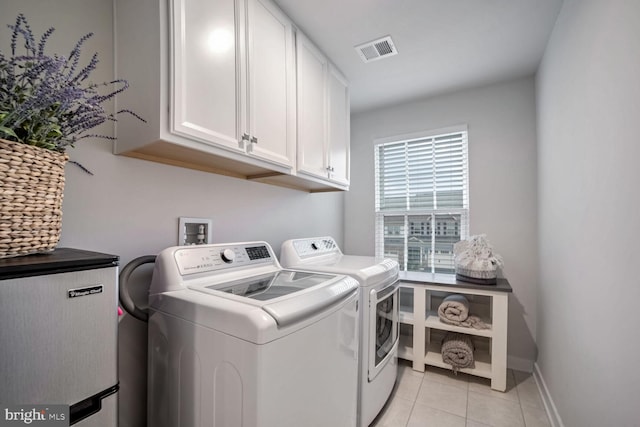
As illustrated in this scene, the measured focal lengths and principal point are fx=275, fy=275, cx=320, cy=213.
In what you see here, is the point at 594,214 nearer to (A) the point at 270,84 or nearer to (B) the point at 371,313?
(B) the point at 371,313

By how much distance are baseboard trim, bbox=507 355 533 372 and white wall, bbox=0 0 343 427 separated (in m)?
2.66

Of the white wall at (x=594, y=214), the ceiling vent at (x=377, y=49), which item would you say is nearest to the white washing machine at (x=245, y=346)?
the white wall at (x=594, y=214)

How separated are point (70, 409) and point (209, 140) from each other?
38.4 inches

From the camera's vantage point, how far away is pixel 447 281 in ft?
7.61

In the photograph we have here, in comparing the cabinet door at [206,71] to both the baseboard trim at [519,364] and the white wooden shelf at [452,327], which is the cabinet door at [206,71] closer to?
the white wooden shelf at [452,327]

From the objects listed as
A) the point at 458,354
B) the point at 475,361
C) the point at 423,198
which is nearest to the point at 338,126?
the point at 423,198

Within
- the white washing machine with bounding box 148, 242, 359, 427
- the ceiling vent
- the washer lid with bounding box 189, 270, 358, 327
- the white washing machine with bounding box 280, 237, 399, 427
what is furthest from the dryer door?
the ceiling vent

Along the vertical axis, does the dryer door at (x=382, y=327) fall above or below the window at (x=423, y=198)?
below

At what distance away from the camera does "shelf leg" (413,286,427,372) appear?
91.2 inches

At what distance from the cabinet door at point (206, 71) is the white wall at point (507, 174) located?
2169 mm

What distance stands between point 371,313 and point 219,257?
0.90 metres

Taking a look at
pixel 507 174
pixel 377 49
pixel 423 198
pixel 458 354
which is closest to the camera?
pixel 377 49

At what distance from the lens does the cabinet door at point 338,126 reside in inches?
87.0

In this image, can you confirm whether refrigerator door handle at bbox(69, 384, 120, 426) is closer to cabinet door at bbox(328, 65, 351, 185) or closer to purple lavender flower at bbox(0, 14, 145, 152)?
purple lavender flower at bbox(0, 14, 145, 152)
